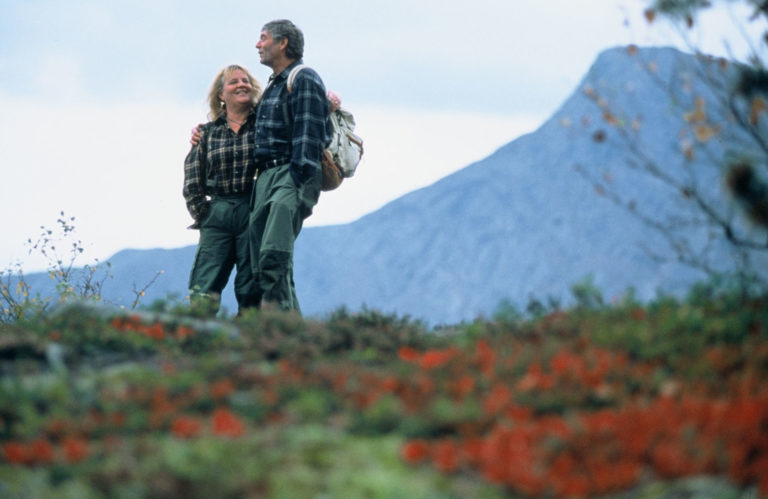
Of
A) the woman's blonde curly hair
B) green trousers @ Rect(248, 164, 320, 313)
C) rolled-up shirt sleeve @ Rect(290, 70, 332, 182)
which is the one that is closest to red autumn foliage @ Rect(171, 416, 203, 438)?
green trousers @ Rect(248, 164, 320, 313)

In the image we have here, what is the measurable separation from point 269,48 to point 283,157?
1.12 metres

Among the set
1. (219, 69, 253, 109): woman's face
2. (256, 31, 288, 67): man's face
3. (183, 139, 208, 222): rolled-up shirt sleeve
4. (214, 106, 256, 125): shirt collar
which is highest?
(256, 31, 288, 67): man's face

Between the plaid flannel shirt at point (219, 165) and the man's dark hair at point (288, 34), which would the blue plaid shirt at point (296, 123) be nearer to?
the man's dark hair at point (288, 34)

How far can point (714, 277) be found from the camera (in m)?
7.22

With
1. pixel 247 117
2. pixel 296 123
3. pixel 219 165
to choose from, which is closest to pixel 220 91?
pixel 247 117

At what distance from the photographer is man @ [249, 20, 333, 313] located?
888 centimetres

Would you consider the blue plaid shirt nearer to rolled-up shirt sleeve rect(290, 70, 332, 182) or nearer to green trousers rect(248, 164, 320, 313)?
rolled-up shirt sleeve rect(290, 70, 332, 182)

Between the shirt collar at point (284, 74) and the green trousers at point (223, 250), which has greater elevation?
the shirt collar at point (284, 74)

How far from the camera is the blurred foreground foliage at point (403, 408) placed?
4047 mm

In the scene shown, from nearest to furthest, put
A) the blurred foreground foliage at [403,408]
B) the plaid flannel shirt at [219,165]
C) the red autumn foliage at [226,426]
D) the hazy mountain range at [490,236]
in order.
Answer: the blurred foreground foliage at [403,408]
the red autumn foliage at [226,426]
the plaid flannel shirt at [219,165]
the hazy mountain range at [490,236]

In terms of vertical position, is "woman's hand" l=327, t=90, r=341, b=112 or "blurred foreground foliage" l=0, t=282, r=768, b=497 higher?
"woman's hand" l=327, t=90, r=341, b=112

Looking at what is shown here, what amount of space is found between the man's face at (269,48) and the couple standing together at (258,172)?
0.01 meters

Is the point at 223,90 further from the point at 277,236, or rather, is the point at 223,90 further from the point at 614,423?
the point at 614,423

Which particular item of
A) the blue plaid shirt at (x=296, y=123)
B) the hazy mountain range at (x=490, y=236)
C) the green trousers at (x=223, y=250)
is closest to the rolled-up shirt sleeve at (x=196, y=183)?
the green trousers at (x=223, y=250)
